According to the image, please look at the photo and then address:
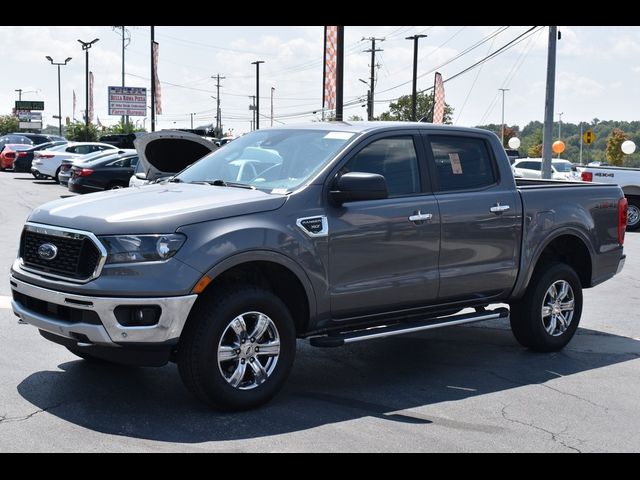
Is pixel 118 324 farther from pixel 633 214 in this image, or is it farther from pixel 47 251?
pixel 633 214

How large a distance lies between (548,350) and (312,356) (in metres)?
2.07

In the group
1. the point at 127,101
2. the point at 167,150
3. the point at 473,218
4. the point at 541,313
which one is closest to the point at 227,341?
the point at 473,218

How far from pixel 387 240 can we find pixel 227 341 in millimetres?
1468

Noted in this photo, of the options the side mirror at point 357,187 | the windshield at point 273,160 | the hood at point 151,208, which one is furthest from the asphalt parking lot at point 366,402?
the windshield at point 273,160

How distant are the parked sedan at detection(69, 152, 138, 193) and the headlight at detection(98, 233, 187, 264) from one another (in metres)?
18.0

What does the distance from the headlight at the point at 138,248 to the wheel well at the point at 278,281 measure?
0.53 m

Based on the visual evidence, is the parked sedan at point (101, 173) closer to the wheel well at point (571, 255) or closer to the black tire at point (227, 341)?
the wheel well at point (571, 255)

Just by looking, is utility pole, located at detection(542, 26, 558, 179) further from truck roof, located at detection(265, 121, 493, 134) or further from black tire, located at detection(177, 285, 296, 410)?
black tire, located at detection(177, 285, 296, 410)

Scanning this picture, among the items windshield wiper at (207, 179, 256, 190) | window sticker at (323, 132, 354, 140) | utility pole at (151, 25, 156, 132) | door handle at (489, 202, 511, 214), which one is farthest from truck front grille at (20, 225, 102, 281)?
utility pole at (151, 25, 156, 132)

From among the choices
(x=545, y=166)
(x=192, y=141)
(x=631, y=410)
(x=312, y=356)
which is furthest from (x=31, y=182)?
(x=631, y=410)

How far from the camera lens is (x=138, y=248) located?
544 cm
